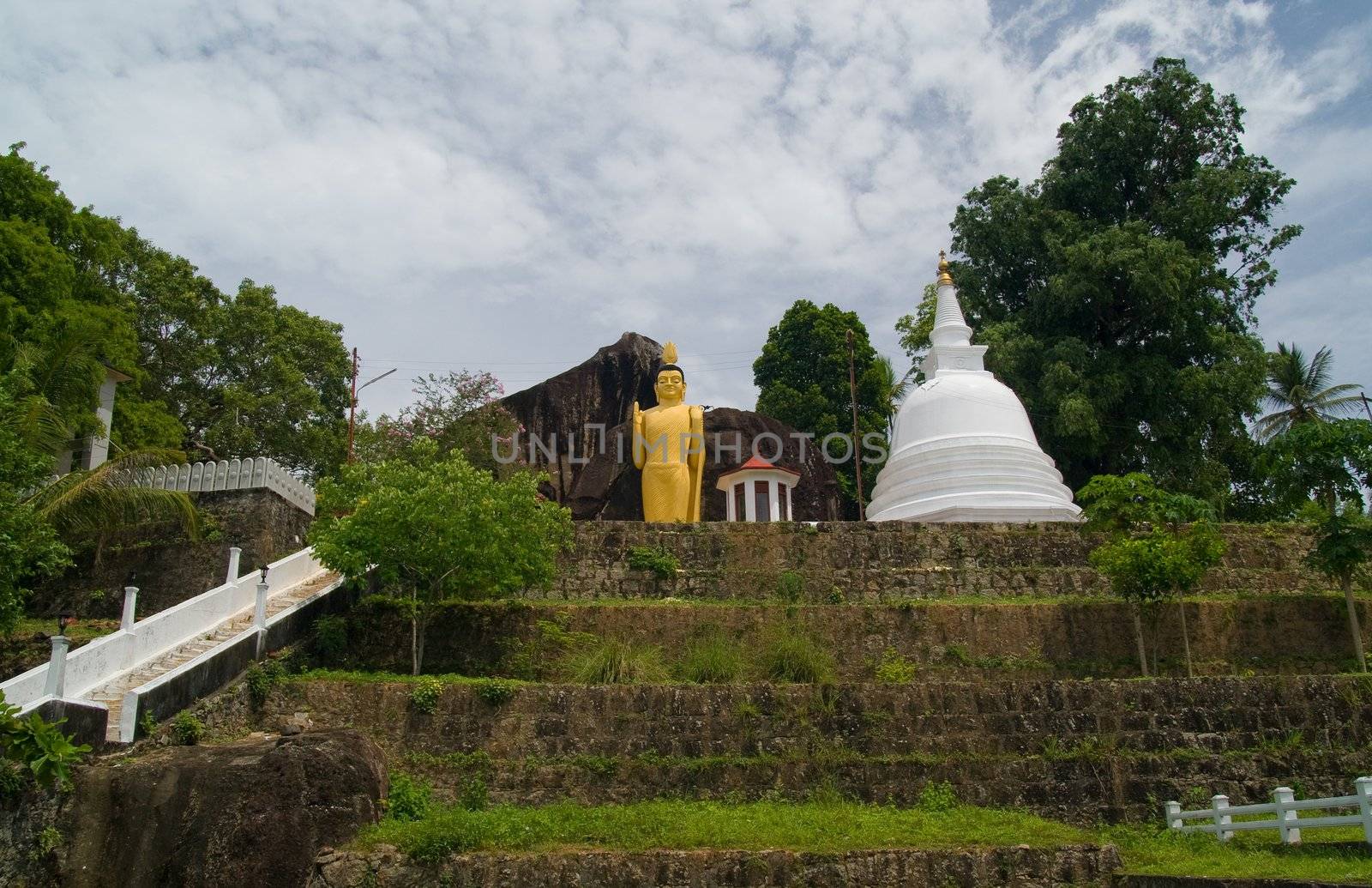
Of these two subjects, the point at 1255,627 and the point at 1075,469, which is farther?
the point at 1075,469

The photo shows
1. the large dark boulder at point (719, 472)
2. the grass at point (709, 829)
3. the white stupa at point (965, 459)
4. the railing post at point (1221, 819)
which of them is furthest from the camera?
the large dark boulder at point (719, 472)

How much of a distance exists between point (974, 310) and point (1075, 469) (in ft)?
21.1

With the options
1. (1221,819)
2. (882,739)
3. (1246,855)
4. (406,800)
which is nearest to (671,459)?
(882,739)

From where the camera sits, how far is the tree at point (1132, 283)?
105 ft

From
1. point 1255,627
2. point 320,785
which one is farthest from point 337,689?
point 1255,627

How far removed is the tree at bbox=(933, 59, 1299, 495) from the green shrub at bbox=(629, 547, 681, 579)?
1430 cm

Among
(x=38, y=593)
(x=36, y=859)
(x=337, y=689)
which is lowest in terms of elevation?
(x=36, y=859)

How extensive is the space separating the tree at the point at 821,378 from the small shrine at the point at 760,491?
1087 cm

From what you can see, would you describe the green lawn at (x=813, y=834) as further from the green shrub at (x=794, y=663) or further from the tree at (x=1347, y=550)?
the tree at (x=1347, y=550)

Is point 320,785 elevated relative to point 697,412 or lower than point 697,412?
lower

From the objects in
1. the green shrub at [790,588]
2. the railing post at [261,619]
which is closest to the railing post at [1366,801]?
the green shrub at [790,588]

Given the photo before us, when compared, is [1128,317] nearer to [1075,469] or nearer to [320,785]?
[1075,469]

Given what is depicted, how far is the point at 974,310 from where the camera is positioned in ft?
123

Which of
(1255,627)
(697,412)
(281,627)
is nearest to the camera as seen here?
(281,627)
